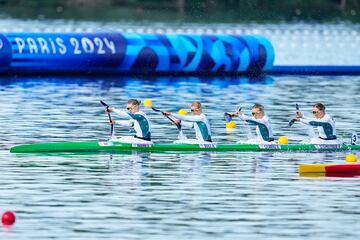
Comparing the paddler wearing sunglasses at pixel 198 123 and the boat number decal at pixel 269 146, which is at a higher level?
the paddler wearing sunglasses at pixel 198 123

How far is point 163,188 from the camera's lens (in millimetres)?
31484

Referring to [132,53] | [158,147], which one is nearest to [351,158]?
[158,147]

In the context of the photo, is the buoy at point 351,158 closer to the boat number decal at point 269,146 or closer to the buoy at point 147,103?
the boat number decal at point 269,146

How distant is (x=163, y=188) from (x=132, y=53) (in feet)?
89.3

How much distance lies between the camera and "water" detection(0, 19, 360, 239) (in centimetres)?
2742

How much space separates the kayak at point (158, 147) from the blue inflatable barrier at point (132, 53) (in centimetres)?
1989

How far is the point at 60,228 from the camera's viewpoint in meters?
27.1

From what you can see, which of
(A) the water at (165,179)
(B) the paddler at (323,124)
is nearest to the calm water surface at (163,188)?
(A) the water at (165,179)

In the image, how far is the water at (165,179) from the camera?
90.0ft

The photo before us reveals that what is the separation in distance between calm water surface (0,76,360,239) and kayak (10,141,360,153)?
284mm

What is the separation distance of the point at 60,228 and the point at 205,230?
2.41 m

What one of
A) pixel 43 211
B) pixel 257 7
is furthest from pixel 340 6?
pixel 43 211

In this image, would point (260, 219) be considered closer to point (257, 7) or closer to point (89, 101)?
point (89, 101)

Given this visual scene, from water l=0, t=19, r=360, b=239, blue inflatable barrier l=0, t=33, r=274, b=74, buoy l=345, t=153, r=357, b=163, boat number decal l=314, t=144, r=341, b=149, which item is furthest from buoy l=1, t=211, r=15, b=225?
blue inflatable barrier l=0, t=33, r=274, b=74
